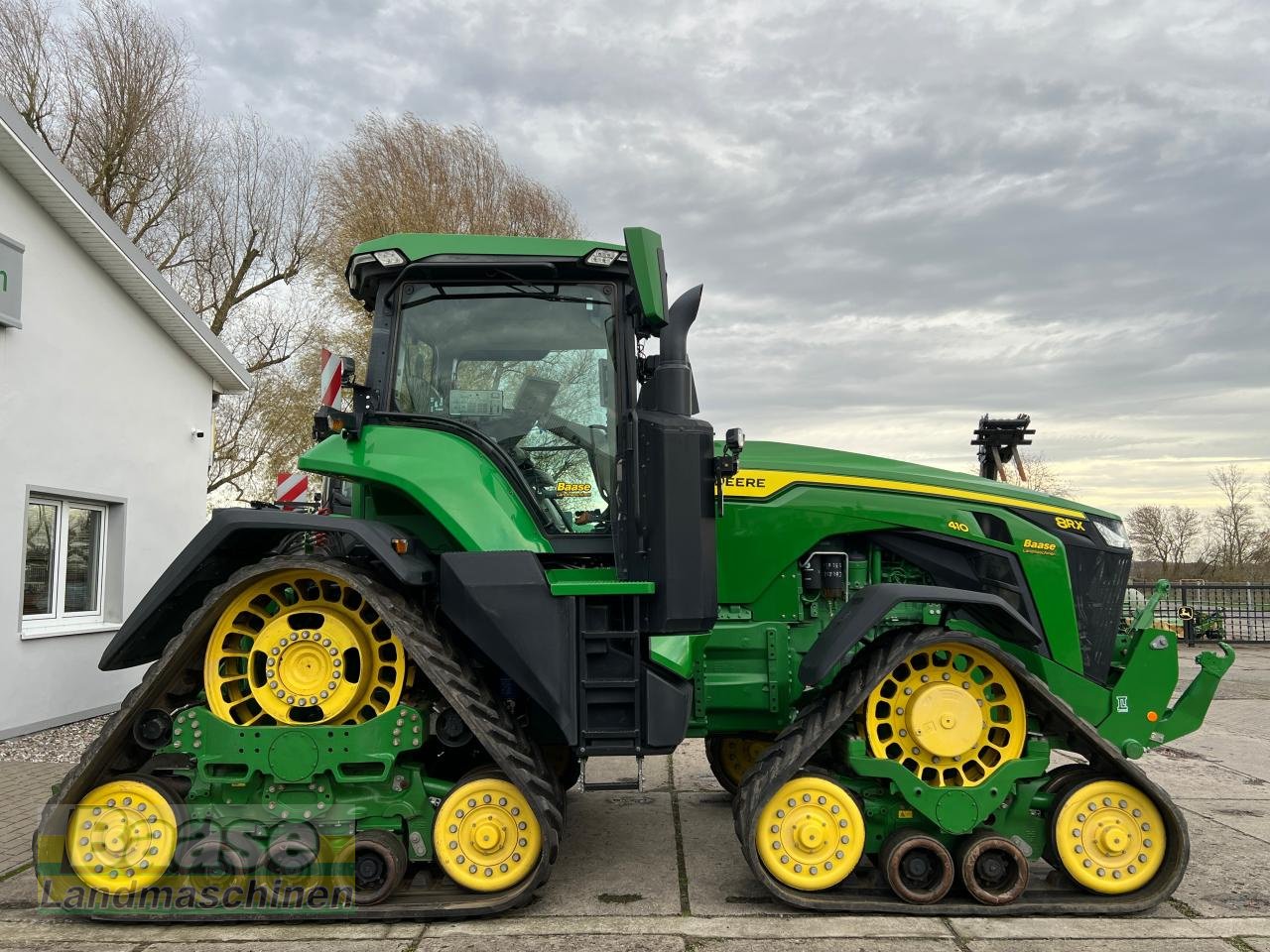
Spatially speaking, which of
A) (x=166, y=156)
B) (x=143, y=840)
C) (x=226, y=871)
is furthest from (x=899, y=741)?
(x=166, y=156)

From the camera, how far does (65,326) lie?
8750mm

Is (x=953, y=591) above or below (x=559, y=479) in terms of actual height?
below

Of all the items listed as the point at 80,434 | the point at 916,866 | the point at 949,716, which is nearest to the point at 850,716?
the point at 949,716

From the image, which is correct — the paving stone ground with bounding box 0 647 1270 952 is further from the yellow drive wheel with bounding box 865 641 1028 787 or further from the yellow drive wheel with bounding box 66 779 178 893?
the yellow drive wheel with bounding box 865 641 1028 787

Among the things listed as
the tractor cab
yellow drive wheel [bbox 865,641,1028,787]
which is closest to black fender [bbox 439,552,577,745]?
the tractor cab

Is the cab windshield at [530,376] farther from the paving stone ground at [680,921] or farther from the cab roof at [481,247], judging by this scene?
the paving stone ground at [680,921]

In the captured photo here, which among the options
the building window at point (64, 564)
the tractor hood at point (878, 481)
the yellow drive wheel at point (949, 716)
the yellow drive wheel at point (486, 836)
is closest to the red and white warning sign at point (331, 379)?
the yellow drive wheel at point (486, 836)

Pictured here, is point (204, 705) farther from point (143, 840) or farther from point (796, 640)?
point (796, 640)

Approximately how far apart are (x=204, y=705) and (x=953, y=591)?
3.26 meters

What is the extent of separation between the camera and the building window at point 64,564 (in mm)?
8344

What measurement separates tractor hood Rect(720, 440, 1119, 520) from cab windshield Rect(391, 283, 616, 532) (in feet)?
2.72

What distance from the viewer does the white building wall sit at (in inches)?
312

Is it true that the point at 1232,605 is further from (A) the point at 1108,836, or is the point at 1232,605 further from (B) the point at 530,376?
(B) the point at 530,376

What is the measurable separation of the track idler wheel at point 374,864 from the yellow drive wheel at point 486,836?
17 cm
